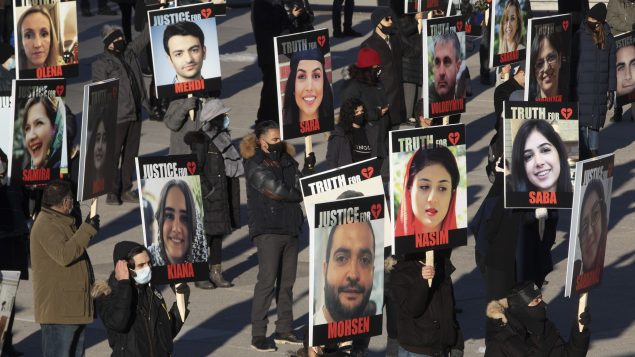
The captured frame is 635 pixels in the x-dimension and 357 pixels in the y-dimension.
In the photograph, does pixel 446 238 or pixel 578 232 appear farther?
pixel 446 238

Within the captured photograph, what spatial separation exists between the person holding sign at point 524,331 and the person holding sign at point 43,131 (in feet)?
20.3

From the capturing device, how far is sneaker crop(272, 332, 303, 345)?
1510cm

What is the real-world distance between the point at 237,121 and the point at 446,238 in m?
11.4

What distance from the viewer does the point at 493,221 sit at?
14.7 m

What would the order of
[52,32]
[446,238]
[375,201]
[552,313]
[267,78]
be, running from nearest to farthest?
[375,201], [446,238], [552,313], [52,32], [267,78]

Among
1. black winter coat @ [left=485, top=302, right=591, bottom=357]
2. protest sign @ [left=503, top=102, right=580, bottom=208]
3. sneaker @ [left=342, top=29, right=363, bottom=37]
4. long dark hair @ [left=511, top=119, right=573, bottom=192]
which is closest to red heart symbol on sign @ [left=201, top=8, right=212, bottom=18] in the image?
protest sign @ [left=503, top=102, right=580, bottom=208]

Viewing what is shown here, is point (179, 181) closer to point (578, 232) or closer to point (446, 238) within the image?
point (446, 238)

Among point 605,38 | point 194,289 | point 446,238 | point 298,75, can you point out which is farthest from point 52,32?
point 446,238

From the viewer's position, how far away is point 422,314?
12.5 m

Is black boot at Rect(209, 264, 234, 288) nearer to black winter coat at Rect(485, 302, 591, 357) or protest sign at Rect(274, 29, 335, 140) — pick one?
protest sign at Rect(274, 29, 335, 140)

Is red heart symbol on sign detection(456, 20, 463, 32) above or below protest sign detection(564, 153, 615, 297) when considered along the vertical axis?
above

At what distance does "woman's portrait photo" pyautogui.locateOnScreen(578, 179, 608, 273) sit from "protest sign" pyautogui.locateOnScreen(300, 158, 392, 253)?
4.77 feet

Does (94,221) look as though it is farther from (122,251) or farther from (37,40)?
(37,40)

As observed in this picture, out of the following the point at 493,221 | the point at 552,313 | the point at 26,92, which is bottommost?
the point at 552,313
